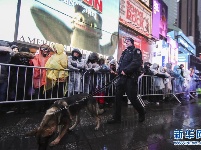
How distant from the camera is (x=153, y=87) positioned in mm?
8992

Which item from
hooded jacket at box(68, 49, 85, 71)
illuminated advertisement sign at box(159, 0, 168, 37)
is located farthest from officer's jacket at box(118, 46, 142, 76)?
illuminated advertisement sign at box(159, 0, 168, 37)

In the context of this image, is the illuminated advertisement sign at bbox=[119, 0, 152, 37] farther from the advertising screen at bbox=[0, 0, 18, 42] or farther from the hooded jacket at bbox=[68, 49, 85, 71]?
the advertising screen at bbox=[0, 0, 18, 42]

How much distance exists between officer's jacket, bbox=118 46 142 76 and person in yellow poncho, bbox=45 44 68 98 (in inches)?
80.8

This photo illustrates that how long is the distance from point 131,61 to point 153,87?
4733mm

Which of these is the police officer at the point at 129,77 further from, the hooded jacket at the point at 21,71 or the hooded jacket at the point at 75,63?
the hooded jacket at the point at 21,71

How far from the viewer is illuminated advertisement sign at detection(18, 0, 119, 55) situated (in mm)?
7559

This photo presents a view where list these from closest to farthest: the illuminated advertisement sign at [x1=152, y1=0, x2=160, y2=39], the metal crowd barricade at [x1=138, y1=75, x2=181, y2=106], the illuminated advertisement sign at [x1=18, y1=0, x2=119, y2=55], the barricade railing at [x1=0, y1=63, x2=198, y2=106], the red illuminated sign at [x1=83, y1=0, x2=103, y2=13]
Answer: the barricade railing at [x1=0, y1=63, x2=198, y2=106] < the illuminated advertisement sign at [x1=18, y1=0, x2=119, y2=55] < the metal crowd barricade at [x1=138, y1=75, x2=181, y2=106] < the red illuminated sign at [x1=83, y1=0, x2=103, y2=13] < the illuminated advertisement sign at [x1=152, y1=0, x2=160, y2=39]

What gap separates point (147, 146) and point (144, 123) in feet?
5.31

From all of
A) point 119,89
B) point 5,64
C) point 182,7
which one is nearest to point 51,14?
point 5,64

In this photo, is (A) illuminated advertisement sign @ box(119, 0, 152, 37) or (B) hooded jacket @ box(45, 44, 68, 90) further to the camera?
(A) illuminated advertisement sign @ box(119, 0, 152, 37)

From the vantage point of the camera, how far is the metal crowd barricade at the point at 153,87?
8.34 m

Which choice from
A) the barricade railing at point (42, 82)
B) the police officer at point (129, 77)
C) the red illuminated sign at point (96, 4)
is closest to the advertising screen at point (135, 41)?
the red illuminated sign at point (96, 4)

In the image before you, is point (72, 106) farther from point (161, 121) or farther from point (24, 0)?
point (24, 0)

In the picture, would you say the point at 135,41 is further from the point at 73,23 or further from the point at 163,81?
the point at 73,23
